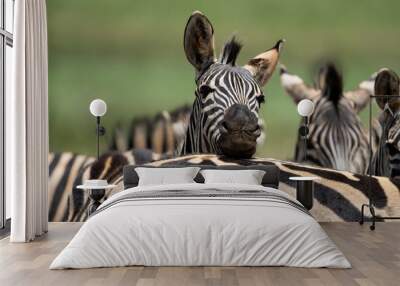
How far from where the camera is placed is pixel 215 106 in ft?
25.7

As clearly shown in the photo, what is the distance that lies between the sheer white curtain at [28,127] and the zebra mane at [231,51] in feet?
8.13

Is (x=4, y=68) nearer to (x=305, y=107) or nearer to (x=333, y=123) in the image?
(x=305, y=107)

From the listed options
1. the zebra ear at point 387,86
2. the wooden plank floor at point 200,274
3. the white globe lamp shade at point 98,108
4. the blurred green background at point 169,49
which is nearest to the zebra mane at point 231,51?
the blurred green background at point 169,49

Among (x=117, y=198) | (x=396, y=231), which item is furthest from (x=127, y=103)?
(x=396, y=231)

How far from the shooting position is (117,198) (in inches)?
223

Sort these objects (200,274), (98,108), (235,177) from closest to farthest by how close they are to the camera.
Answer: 1. (200,274)
2. (235,177)
3. (98,108)

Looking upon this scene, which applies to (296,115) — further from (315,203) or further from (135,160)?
(135,160)

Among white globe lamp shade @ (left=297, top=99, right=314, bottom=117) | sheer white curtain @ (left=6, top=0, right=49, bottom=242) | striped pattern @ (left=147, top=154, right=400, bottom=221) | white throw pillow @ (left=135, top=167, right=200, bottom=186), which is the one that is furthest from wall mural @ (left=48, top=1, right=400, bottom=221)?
sheer white curtain @ (left=6, top=0, right=49, bottom=242)

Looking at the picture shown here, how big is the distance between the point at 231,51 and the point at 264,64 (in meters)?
0.49

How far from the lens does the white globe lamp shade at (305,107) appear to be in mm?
7719

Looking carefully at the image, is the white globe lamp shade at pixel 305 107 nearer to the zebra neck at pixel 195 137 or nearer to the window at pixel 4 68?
the zebra neck at pixel 195 137

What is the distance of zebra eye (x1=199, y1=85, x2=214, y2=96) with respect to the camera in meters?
7.90

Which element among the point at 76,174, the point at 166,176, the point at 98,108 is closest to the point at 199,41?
the point at 98,108

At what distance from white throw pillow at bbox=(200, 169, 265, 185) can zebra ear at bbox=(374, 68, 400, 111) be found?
2.13 m
